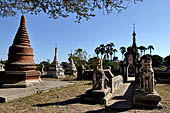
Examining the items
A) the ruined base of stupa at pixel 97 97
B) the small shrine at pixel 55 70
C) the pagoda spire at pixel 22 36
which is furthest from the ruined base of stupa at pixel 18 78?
the small shrine at pixel 55 70

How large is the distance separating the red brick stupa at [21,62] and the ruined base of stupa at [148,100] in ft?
29.0

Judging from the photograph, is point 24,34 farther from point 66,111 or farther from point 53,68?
point 53,68

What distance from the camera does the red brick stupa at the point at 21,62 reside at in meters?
12.4

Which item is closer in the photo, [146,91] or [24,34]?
[146,91]

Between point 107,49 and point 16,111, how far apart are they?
6557cm

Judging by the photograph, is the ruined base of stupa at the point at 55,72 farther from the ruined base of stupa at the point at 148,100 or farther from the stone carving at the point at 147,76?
the ruined base of stupa at the point at 148,100

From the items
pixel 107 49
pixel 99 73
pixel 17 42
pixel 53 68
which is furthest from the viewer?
pixel 107 49

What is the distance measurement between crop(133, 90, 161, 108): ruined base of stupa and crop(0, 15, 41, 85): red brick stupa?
885 centimetres

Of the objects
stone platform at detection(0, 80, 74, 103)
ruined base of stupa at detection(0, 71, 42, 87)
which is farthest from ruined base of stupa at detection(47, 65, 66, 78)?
stone platform at detection(0, 80, 74, 103)

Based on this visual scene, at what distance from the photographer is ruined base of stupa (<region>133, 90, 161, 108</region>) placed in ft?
21.7

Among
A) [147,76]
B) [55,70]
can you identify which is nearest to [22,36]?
[147,76]

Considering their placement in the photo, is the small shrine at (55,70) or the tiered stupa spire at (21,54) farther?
the small shrine at (55,70)

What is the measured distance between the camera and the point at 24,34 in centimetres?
1416

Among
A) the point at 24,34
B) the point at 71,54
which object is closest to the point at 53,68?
the point at 24,34
